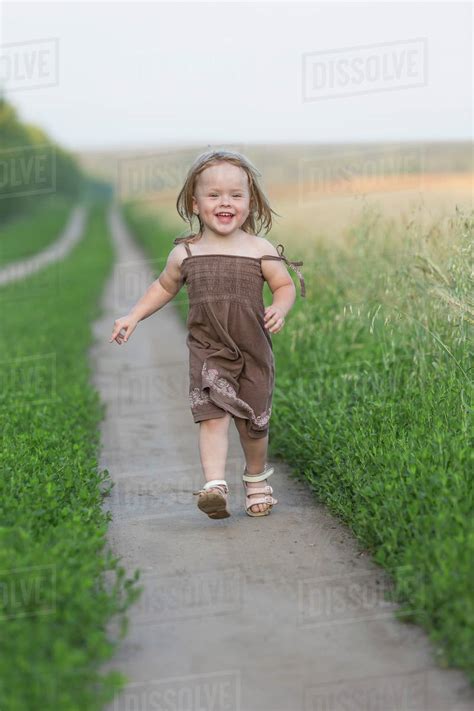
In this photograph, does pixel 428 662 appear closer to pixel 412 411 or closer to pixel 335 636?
pixel 335 636

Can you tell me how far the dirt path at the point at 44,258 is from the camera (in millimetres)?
21766

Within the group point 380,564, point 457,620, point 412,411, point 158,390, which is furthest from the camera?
point 158,390

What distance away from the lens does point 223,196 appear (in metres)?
4.47

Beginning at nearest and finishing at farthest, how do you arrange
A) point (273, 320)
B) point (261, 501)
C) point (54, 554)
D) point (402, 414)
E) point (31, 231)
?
1. point (54, 554)
2. point (273, 320)
3. point (261, 501)
4. point (402, 414)
5. point (31, 231)

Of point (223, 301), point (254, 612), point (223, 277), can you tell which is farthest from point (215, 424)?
point (254, 612)

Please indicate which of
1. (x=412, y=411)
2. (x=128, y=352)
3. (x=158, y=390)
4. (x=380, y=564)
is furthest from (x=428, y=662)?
(x=128, y=352)

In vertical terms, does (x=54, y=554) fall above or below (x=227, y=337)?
below

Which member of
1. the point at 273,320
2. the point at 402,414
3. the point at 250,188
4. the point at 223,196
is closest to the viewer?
the point at 273,320

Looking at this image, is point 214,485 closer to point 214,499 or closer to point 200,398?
point 214,499

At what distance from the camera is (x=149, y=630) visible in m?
3.40

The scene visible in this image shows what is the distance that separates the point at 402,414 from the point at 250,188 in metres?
1.31

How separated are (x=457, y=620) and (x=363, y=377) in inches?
114

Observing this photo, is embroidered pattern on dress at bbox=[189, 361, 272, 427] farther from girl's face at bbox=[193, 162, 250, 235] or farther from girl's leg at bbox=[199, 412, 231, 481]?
girl's face at bbox=[193, 162, 250, 235]

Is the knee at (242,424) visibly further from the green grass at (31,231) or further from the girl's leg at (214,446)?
the green grass at (31,231)
